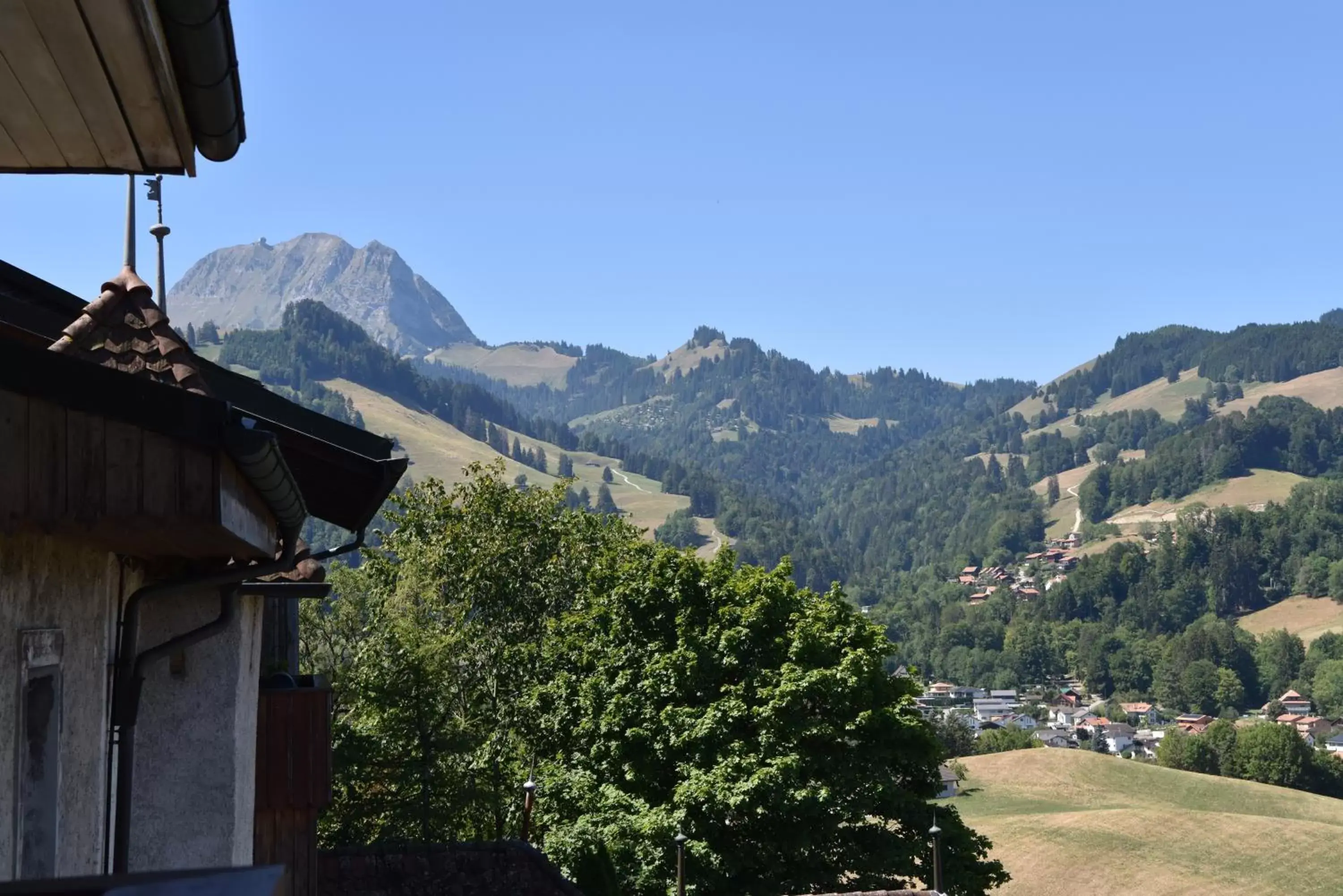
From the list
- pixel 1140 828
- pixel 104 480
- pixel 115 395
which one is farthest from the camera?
pixel 1140 828

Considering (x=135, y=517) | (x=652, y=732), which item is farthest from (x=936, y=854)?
(x=135, y=517)

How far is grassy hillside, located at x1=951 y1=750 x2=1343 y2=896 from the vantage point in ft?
267

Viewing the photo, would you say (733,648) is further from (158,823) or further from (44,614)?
(44,614)

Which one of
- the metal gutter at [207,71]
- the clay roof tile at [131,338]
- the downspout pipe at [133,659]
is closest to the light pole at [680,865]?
the downspout pipe at [133,659]

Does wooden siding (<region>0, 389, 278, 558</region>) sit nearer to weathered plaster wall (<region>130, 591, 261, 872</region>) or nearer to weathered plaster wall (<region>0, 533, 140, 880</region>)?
weathered plaster wall (<region>0, 533, 140, 880</region>)

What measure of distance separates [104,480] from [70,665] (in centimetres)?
131

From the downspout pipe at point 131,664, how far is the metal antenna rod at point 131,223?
2.57 meters

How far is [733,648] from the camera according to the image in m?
33.4

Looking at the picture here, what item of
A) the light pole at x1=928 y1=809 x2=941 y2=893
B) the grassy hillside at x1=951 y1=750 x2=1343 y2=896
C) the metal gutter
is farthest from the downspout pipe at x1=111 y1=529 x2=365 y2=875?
the grassy hillside at x1=951 y1=750 x2=1343 y2=896

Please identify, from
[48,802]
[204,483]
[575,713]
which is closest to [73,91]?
[204,483]

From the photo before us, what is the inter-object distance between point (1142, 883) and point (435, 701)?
5636cm

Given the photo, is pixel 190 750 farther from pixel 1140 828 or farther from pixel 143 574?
pixel 1140 828

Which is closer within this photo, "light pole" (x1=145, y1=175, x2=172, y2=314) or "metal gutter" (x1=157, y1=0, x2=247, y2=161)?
"metal gutter" (x1=157, y1=0, x2=247, y2=161)

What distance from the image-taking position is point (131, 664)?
668 cm
